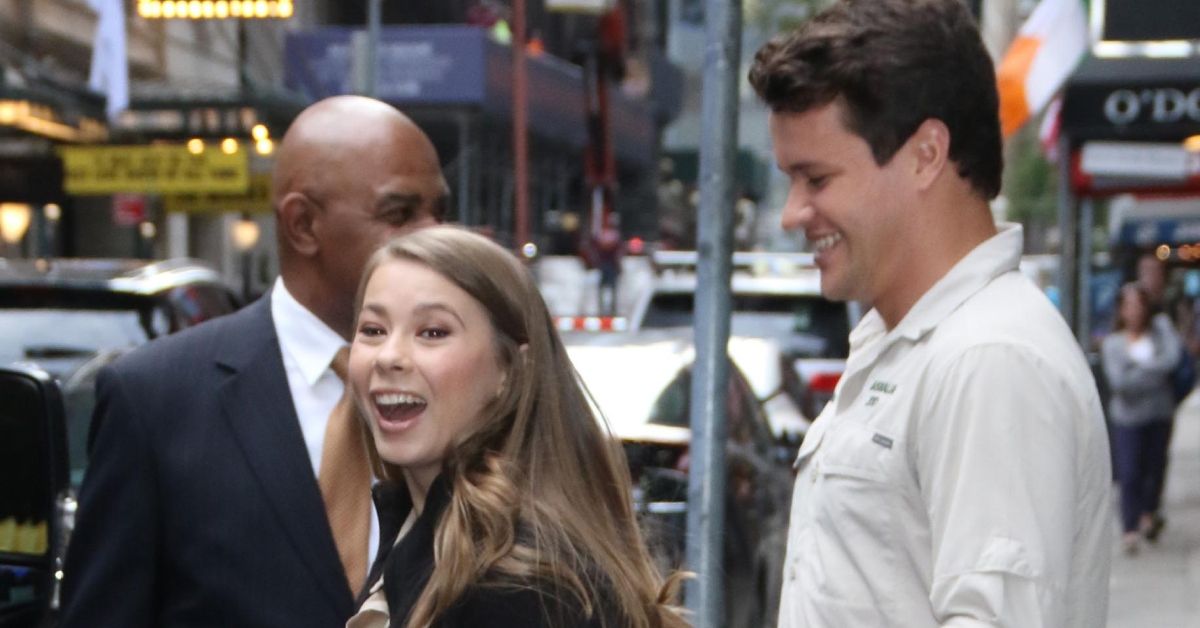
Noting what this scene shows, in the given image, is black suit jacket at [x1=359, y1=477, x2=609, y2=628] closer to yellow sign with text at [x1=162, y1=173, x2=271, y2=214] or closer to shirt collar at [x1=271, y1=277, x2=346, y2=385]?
shirt collar at [x1=271, y1=277, x2=346, y2=385]

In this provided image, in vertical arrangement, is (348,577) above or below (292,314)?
below

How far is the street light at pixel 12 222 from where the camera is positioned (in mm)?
24625

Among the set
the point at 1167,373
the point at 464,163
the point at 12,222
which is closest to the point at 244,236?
the point at 464,163

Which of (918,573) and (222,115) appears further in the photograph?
(222,115)

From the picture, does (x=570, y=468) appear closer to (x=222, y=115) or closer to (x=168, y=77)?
(x=222, y=115)

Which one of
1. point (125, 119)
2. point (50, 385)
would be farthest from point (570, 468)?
point (125, 119)

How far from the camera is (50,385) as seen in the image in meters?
4.27

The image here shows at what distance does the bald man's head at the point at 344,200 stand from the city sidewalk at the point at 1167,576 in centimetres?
440

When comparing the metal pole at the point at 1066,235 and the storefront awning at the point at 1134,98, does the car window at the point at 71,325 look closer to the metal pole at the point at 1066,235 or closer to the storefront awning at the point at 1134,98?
the storefront awning at the point at 1134,98

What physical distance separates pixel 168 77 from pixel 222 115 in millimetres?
6647

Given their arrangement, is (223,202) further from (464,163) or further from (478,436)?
(478,436)

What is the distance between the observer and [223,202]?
2866 centimetres

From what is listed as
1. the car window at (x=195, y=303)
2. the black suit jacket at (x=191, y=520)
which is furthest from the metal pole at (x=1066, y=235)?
the black suit jacket at (x=191, y=520)

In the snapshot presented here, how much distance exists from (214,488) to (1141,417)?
40.0 feet
